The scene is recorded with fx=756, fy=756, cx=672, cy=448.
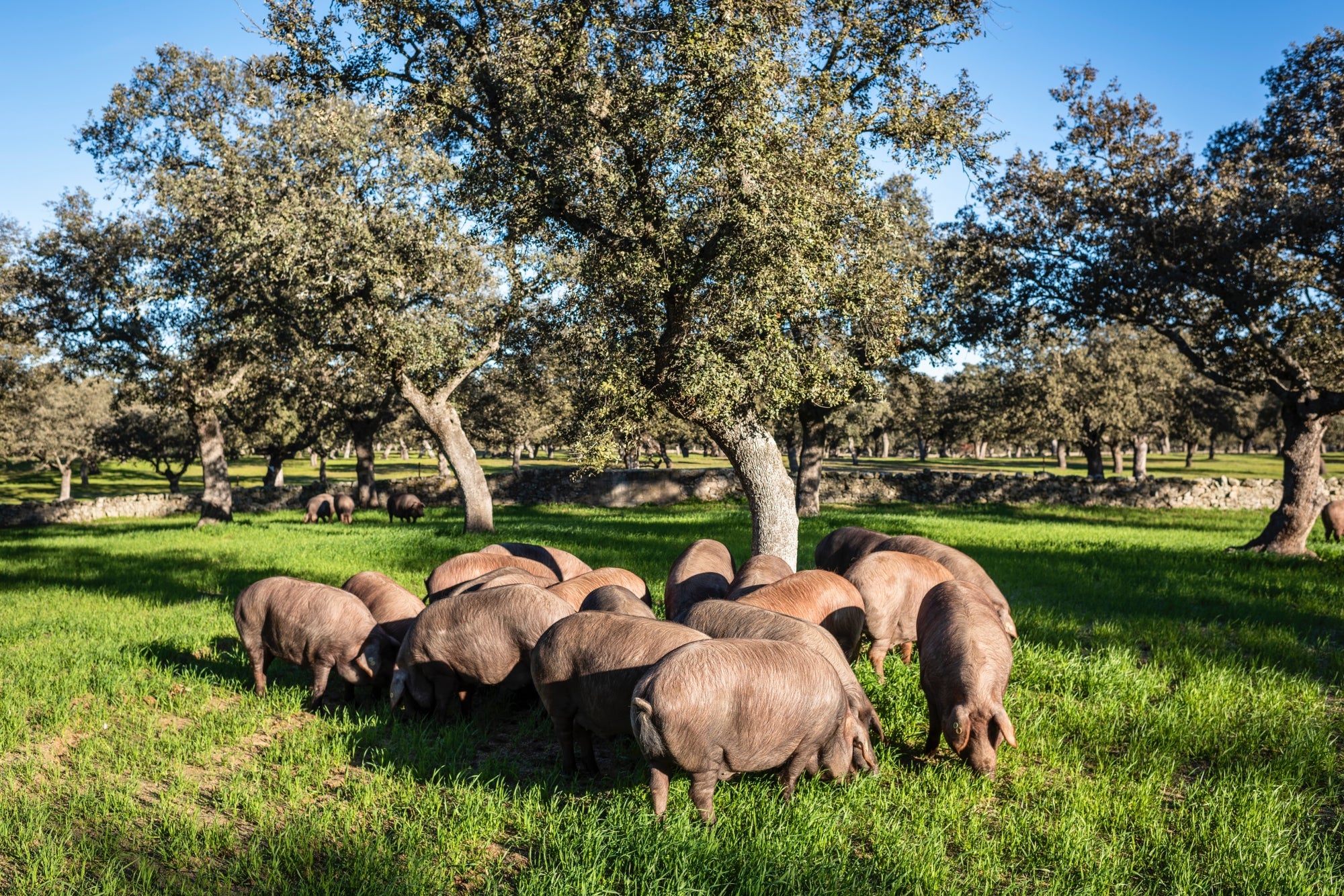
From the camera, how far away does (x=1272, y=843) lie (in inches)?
171

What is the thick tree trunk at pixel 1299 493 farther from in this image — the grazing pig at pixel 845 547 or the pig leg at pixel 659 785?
the pig leg at pixel 659 785

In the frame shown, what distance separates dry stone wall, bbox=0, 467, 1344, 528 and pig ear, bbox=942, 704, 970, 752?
2607 cm

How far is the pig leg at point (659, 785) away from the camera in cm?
450

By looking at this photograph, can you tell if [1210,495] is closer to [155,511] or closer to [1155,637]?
[1155,637]

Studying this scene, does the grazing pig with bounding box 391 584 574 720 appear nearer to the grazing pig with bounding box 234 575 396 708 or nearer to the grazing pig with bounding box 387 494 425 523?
the grazing pig with bounding box 234 575 396 708

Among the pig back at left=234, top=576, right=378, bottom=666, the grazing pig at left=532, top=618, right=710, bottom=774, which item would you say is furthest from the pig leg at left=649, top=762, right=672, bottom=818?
the pig back at left=234, top=576, right=378, bottom=666

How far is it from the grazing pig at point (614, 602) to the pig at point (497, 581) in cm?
54

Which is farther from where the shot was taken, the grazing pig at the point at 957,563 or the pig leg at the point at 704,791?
the grazing pig at the point at 957,563

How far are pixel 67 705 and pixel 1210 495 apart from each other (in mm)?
36181

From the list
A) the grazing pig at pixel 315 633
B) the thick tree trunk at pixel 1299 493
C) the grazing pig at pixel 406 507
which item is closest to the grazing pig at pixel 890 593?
the grazing pig at pixel 315 633

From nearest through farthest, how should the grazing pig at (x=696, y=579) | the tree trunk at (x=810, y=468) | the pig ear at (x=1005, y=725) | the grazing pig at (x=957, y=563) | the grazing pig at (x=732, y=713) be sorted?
the grazing pig at (x=732, y=713)
the pig ear at (x=1005, y=725)
the grazing pig at (x=957, y=563)
the grazing pig at (x=696, y=579)
the tree trunk at (x=810, y=468)

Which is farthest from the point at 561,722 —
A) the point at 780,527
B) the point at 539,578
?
the point at 780,527

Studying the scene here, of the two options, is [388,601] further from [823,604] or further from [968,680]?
[968,680]

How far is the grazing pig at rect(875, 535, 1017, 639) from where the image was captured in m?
7.46
